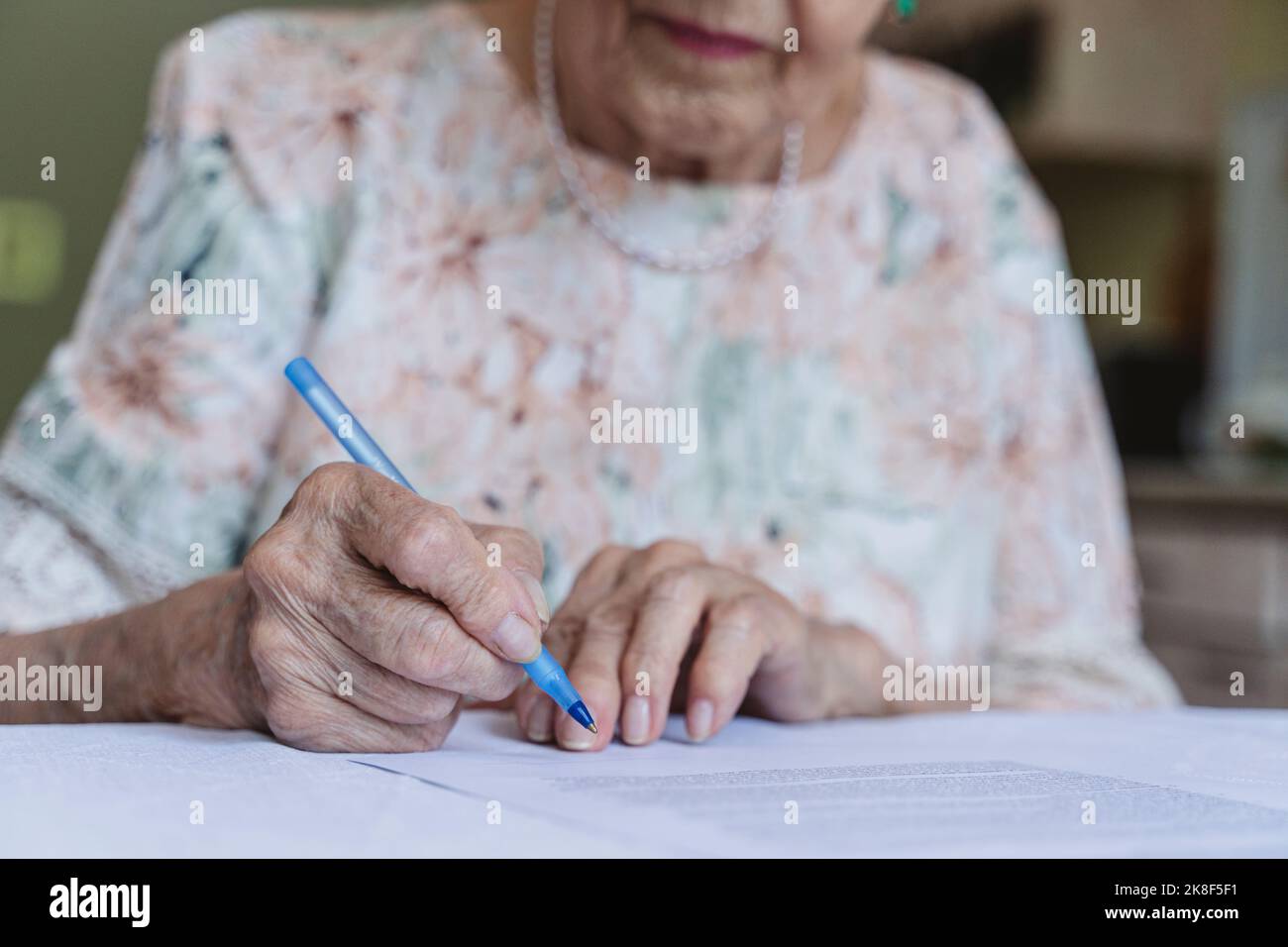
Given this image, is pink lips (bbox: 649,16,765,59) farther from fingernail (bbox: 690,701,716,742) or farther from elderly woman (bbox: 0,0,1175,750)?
fingernail (bbox: 690,701,716,742)

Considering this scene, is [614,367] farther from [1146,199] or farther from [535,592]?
[1146,199]

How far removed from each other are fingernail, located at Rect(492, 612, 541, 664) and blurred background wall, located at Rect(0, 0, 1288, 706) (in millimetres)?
1955

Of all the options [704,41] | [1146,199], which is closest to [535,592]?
[704,41]

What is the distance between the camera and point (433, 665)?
524 mm

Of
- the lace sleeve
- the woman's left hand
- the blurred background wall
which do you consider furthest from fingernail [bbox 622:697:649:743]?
the blurred background wall

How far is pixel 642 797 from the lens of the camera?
1.56 ft

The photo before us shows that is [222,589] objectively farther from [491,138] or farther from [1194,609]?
[1194,609]

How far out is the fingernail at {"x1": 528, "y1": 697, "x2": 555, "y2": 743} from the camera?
2.02 feet

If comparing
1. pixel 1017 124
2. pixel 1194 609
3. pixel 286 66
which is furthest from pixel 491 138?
pixel 1017 124

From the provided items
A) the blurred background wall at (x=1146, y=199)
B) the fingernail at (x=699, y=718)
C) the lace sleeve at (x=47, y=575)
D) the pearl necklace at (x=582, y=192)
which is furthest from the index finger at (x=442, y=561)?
the blurred background wall at (x=1146, y=199)

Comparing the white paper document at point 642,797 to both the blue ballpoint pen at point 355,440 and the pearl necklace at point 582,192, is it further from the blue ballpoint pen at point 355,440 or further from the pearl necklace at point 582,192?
the pearl necklace at point 582,192

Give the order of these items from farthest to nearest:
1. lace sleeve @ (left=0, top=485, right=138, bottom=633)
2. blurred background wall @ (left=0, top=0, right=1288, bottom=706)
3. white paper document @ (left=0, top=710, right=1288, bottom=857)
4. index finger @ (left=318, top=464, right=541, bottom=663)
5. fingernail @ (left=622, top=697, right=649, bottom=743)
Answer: blurred background wall @ (left=0, top=0, right=1288, bottom=706), lace sleeve @ (left=0, top=485, right=138, bottom=633), fingernail @ (left=622, top=697, right=649, bottom=743), index finger @ (left=318, top=464, right=541, bottom=663), white paper document @ (left=0, top=710, right=1288, bottom=857)

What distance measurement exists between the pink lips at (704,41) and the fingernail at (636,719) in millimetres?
418

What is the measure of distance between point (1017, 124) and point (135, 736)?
2.81 m
